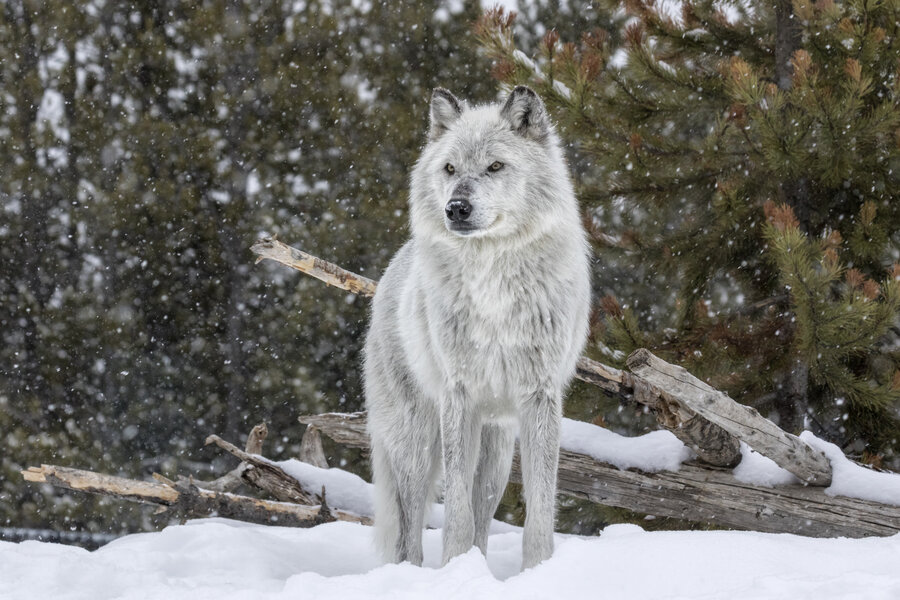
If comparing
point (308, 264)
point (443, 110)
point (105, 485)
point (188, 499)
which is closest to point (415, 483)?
point (308, 264)

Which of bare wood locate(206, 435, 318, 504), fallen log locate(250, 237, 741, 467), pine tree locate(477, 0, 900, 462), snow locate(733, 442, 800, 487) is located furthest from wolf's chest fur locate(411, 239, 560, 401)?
pine tree locate(477, 0, 900, 462)

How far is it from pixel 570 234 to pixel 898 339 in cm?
466

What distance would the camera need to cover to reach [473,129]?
13.9 ft

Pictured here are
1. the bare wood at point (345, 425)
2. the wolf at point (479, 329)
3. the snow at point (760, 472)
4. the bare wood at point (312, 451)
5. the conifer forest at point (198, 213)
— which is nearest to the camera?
the wolf at point (479, 329)

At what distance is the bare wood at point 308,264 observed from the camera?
16.2 ft

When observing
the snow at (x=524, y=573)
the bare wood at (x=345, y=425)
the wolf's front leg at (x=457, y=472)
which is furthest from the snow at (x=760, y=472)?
the bare wood at (x=345, y=425)

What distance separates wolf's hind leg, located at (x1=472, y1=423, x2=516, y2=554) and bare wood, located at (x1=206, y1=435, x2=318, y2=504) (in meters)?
1.83

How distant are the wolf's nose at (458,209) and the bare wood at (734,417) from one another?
0.99 meters

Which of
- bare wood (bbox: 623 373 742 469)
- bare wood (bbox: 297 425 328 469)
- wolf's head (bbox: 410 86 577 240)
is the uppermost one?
wolf's head (bbox: 410 86 577 240)

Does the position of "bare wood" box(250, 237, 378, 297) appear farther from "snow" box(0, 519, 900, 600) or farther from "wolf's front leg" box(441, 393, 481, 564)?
"snow" box(0, 519, 900, 600)

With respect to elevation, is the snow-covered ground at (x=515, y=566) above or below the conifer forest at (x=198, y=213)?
below

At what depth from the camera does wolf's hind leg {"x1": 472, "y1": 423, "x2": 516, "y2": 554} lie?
4.44 m

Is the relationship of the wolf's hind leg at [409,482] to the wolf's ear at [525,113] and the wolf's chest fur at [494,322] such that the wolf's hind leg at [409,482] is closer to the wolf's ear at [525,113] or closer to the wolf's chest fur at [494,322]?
the wolf's chest fur at [494,322]

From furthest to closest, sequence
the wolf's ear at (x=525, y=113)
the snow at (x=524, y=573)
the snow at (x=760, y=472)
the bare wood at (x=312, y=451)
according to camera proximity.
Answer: the bare wood at (x=312, y=451) < the snow at (x=760, y=472) < the wolf's ear at (x=525, y=113) < the snow at (x=524, y=573)
